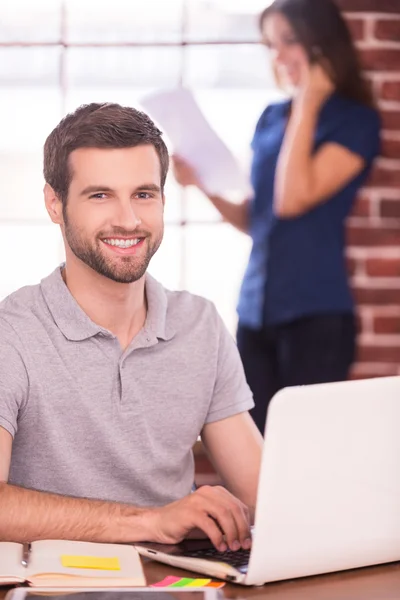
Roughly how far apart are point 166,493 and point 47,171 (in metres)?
0.67

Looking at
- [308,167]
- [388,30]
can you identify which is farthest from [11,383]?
[388,30]

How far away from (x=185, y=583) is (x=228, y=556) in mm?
115

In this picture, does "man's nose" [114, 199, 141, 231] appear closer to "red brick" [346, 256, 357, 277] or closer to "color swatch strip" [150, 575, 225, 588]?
"color swatch strip" [150, 575, 225, 588]

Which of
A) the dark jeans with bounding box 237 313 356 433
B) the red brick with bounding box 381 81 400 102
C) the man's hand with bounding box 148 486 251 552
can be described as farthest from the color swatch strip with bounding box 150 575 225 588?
the red brick with bounding box 381 81 400 102

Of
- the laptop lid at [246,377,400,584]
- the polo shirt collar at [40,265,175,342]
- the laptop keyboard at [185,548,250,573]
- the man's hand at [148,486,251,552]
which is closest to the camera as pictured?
the laptop lid at [246,377,400,584]

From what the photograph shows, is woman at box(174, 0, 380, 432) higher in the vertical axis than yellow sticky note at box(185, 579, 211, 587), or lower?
higher

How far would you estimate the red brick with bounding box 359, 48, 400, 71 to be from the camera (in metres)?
3.07

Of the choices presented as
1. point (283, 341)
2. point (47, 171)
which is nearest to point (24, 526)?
point (47, 171)

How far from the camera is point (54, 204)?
2.01 metres

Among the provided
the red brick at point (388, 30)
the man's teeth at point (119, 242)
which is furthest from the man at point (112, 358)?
the red brick at point (388, 30)

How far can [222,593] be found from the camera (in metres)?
1.28

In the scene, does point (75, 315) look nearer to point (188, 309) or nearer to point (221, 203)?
point (188, 309)

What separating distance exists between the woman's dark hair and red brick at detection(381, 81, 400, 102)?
7 centimetres

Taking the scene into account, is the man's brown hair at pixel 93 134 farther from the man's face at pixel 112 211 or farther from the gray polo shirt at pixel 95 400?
the gray polo shirt at pixel 95 400
